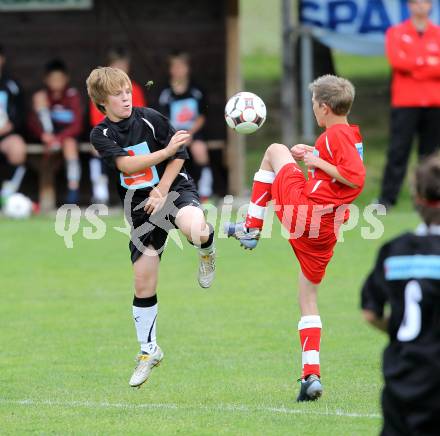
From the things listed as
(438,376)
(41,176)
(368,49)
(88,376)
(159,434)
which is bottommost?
(41,176)

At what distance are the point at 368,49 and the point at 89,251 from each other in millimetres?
5429

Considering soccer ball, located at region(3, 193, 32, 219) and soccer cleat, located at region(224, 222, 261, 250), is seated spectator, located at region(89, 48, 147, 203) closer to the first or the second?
soccer ball, located at region(3, 193, 32, 219)

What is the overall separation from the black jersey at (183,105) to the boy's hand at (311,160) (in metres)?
8.66

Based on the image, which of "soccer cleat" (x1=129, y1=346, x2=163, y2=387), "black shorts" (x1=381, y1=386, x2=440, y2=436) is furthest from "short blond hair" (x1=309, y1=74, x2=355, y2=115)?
"black shorts" (x1=381, y1=386, x2=440, y2=436)

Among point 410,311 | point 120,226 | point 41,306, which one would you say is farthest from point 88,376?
point 120,226

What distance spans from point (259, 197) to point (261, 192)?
36 millimetres

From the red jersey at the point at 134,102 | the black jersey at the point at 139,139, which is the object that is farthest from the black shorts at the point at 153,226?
the red jersey at the point at 134,102

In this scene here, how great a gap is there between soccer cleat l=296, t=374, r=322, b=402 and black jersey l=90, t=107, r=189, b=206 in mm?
1543

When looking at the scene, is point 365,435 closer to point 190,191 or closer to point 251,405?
point 251,405

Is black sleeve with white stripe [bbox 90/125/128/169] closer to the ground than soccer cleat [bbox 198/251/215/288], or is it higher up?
higher up

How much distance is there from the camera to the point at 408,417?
403 cm

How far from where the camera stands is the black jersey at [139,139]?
678 cm

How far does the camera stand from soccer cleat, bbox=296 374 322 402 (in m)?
6.11

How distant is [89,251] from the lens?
40.8 ft
